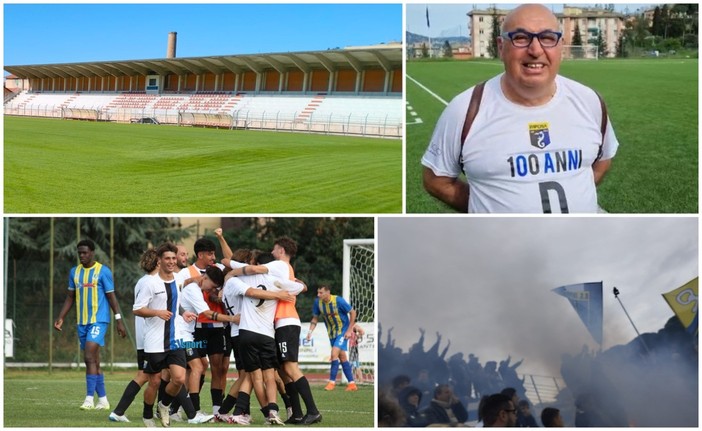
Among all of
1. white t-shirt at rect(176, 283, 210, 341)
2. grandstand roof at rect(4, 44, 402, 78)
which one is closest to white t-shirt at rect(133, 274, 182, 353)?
white t-shirt at rect(176, 283, 210, 341)

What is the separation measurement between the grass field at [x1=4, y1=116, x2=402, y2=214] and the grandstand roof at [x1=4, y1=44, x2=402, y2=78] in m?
0.88

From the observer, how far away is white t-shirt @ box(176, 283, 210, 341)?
8516 mm

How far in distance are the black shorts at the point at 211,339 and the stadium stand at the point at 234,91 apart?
2951 millimetres

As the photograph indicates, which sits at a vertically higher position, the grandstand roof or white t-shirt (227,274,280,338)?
the grandstand roof

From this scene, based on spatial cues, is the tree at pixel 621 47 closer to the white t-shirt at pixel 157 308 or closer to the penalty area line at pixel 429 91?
the penalty area line at pixel 429 91

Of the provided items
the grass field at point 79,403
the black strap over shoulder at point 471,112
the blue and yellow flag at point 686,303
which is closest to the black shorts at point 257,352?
the grass field at point 79,403

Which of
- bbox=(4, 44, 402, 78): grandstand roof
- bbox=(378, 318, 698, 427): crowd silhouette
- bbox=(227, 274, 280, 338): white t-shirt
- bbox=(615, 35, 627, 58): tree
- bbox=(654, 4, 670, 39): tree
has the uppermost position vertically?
bbox=(4, 44, 402, 78): grandstand roof

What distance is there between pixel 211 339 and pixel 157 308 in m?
1.06

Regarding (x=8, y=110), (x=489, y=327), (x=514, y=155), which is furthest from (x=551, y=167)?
(x=8, y=110)

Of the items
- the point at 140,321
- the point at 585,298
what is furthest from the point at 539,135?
the point at 140,321

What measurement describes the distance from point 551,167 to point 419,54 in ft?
9.96

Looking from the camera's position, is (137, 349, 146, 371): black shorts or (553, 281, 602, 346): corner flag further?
(553, 281, 602, 346): corner flag

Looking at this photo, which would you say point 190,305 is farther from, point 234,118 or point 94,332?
point 234,118

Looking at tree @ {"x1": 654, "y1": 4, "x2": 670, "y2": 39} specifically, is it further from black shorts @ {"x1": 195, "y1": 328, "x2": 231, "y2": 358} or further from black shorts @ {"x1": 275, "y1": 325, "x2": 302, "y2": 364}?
black shorts @ {"x1": 195, "y1": 328, "x2": 231, "y2": 358}
